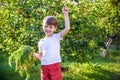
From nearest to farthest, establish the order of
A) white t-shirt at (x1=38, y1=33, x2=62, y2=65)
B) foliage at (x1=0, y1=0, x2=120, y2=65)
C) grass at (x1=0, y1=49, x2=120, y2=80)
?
white t-shirt at (x1=38, y1=33, x2=62, y2=65), foliage at (x1=0, y1=0, x2=120, y2=65), grass at (x1=0, y1=49, x2=120, y2=80)

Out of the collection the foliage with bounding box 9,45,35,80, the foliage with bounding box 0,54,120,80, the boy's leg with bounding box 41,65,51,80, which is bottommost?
the foliage with bounding box 0,54,120,80

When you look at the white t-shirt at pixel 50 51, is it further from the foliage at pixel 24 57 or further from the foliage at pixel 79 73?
the foliage at pixel 79 73

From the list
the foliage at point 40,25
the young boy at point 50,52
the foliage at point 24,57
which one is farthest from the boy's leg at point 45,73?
the foliage at point 40,25

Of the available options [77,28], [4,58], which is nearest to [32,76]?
[77,28]

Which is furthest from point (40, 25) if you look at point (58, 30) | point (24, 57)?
point (24, 57)

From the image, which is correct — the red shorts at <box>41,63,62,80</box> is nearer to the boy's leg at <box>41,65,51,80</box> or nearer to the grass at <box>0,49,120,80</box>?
the boy's leg at <box>41,65,51,80</box>

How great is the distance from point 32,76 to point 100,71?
2332 millimetres

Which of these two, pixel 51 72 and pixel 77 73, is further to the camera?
pixel 77 73

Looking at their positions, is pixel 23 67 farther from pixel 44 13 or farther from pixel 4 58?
pixel 4 58

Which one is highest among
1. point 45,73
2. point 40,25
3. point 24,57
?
point 40,25

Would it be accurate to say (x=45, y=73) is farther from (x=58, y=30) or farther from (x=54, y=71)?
(x=58, y=30)

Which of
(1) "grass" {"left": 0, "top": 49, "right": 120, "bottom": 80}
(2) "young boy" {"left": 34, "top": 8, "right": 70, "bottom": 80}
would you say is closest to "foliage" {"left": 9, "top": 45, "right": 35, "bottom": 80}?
(2) "young boy" {"left": 34, "top": 8, "right": 70, "bottom": 80}

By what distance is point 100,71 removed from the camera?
9.72 m

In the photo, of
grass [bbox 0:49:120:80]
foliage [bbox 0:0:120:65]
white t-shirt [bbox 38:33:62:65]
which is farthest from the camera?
grass [bbox 0:49:120:80]
